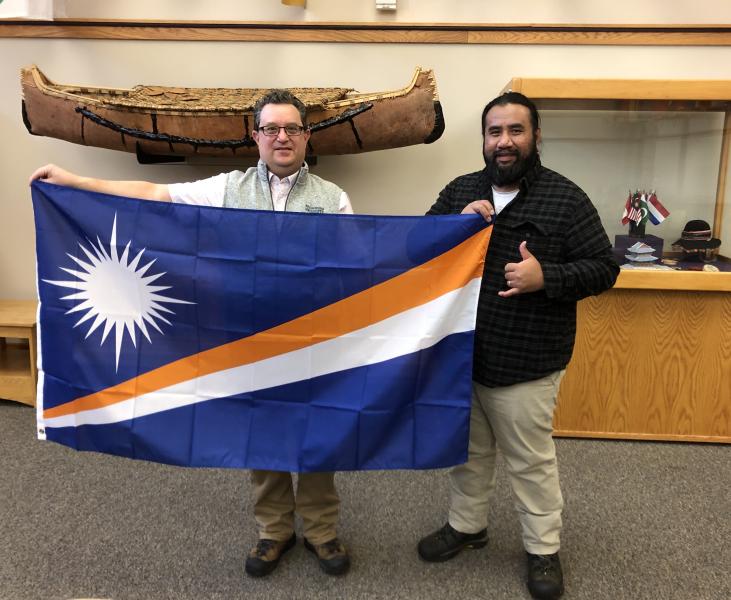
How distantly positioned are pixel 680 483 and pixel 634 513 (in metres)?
0.40

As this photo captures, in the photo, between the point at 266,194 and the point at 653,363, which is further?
the point at 653,363

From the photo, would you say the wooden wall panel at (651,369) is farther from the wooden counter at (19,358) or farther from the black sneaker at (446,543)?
the wooden counter at (19,358)

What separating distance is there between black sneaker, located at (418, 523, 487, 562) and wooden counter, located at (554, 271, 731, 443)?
1143 millimetres

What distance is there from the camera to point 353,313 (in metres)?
1.73

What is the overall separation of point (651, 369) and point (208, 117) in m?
2.52

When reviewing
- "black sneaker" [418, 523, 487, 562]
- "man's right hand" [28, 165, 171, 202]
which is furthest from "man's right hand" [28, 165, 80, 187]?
"black sneaker" [418, 523, 487, 562]

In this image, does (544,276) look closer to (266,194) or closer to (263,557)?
(266,194)

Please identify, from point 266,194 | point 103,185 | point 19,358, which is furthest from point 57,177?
point 19,358

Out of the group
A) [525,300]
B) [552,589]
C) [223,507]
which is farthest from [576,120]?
[223,507]

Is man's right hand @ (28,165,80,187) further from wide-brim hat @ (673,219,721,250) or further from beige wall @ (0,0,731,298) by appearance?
wide-brim hat @ (673,219,721,250)

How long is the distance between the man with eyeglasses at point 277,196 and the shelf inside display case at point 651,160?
1591mm

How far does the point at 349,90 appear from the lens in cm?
317

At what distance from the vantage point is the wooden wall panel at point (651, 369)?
2920 mm

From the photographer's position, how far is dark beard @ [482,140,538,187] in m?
1.70
